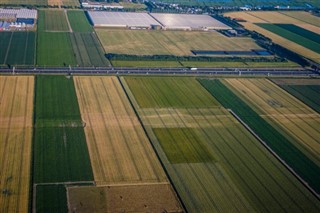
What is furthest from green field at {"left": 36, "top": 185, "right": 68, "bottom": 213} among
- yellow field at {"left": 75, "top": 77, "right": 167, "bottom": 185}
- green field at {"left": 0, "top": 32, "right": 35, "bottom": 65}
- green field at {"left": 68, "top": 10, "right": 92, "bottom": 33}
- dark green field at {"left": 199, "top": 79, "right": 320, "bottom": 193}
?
green field at {"left": 68, "top": 10, "right": 92, "bottom": 33}

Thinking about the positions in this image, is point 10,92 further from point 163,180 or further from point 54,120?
point 163,180

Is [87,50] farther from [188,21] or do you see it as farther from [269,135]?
[269,135]

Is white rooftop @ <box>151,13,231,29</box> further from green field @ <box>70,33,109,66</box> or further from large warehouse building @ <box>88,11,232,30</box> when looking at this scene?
green field @ <box>70,33,109,66</box>

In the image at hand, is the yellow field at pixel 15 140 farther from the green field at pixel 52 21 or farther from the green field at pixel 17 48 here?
the green field at pixel 52 21

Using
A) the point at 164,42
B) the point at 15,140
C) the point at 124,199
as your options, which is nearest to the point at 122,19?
the point at 164,42

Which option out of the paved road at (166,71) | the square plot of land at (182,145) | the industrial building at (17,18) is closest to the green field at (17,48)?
the industrial building at (17,18)

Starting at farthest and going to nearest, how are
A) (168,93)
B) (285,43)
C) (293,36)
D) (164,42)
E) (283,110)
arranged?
(293,36), (285,43), (164,42), (168,93), (283,110)
